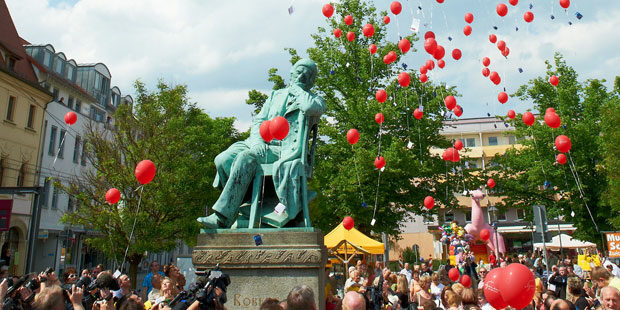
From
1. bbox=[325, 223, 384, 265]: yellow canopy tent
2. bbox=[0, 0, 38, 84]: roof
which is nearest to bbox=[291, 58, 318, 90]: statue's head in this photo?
bbox=[325, 223, 384, 265]: yellow canopy tent

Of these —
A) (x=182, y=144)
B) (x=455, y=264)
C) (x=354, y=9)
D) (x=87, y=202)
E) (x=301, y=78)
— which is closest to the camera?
(x=301, y=78)

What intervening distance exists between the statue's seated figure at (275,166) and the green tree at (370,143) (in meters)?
12.1

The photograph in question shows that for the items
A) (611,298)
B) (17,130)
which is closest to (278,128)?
(611,298)

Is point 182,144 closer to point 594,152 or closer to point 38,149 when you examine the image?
point 38,149

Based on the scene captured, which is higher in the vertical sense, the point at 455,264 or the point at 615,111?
the point at 615,111

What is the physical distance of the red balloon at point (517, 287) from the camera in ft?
15.9

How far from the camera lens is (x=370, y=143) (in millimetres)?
21781

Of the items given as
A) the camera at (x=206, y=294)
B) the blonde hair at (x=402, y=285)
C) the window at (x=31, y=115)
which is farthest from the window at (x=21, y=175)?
the camera at (x=206, y=294)

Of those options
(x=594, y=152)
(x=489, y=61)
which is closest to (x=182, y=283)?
(x=489, y=61)

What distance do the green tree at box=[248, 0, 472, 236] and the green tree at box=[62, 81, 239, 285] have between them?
507 cm

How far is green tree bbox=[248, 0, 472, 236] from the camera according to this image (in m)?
20.6

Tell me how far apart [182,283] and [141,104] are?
13.1m

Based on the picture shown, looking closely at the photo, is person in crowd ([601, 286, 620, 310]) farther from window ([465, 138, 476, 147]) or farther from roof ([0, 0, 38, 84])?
window ([465, 138, 476, 147])

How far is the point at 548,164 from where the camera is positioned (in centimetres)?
2539
